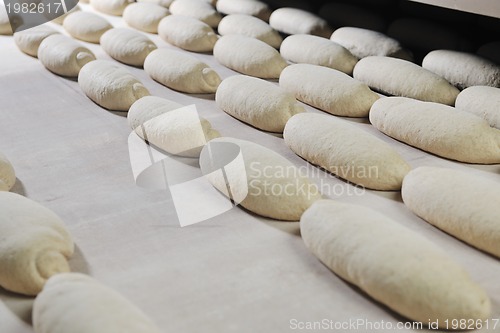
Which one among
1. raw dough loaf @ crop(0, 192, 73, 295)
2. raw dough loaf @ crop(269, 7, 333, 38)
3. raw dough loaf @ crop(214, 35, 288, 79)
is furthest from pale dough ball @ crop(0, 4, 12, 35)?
raw dough loaf @ crop(0, 192, 73, 295)

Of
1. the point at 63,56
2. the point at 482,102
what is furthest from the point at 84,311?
the point at 63,56

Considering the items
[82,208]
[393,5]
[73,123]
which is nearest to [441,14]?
[393,5]

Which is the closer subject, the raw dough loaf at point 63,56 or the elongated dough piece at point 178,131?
the elongated dough piece at point 178,131

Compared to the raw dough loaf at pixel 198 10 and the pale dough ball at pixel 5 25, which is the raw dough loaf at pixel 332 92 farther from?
the pale dough ball at pixel 5 25

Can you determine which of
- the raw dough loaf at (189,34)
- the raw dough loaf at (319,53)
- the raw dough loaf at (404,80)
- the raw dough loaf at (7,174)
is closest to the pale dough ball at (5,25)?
the raw dough loaf at (189,34)

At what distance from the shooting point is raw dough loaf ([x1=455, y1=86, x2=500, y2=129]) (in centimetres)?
161

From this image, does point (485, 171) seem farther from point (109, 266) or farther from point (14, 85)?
point (14, 85)

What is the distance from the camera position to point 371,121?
5.53 ft

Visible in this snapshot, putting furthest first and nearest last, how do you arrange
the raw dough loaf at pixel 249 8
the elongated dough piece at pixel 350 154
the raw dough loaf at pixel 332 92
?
1. the raw dough loaf at pixel 249 8
2. the raw dough loaf at pixel 332 92
3. the elongated dough piece at pixel 350 154

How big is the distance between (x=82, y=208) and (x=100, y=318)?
0.50m

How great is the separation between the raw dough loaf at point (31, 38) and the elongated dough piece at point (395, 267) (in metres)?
1.60

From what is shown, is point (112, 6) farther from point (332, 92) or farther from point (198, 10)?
point (332, 92)

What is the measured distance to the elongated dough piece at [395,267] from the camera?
36.4 inches
